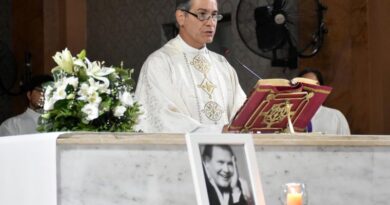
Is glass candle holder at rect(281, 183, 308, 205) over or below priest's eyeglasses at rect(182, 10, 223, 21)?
below

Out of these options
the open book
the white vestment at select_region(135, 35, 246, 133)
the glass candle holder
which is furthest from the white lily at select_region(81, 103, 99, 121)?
the glass candle holder

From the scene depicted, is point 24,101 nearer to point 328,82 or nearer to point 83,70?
point 328,82

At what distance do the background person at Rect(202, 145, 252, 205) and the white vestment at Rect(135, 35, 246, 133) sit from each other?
4.92 feet

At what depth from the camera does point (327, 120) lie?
7.35 metres

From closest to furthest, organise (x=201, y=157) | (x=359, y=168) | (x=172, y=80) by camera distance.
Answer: (x=201, y=157) → (x=359, y=168) → (x=172, y=80)

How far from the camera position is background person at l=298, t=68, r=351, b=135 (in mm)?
7258

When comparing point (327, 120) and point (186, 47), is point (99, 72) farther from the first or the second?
point (327, 120)

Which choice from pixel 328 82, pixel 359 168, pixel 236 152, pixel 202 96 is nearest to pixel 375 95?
pixel 328 82

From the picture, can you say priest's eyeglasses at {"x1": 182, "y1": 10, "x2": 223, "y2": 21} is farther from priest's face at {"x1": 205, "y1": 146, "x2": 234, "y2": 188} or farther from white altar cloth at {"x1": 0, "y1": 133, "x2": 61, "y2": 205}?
priest's face at {"x1": 205, "y1": 146, "x2": 234, "y2": 188}

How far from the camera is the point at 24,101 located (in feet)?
34.8

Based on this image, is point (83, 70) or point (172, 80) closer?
point (83, 70)

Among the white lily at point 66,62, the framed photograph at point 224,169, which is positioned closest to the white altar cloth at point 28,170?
the white lily at point 66,62

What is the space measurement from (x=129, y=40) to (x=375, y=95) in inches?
146

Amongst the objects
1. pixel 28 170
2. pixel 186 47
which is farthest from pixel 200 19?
pixel 28 170
